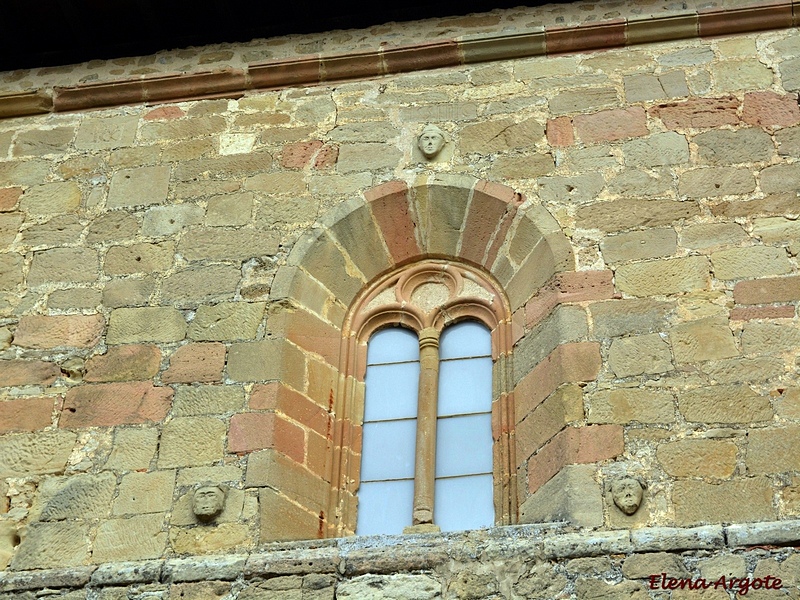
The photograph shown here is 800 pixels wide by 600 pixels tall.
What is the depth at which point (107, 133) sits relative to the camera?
7.82m

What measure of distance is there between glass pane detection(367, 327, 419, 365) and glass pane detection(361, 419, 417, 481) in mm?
386

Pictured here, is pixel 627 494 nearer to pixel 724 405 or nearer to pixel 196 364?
pixel 724 405

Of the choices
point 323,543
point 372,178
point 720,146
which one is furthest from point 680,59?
point 323,543

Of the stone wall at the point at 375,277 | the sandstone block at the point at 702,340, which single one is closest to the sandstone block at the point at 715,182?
the stone wall at the point at 375,277

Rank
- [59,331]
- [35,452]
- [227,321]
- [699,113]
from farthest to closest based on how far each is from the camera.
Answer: [699,113] → [59,331] → [227,321] → [35,452]

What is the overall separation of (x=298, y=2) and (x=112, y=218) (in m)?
1.71

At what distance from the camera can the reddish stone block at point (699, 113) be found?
7148mm

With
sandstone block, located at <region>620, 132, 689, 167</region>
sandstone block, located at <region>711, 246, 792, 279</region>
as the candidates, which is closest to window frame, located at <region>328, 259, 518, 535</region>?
sandstone block, located at <region>620, 132, 689, 167</region>

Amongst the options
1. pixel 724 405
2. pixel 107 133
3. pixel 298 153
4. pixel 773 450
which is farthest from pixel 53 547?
pixel 773 450

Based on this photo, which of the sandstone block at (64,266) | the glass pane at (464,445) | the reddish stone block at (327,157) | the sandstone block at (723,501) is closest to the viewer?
the sandstone block at (723,501)

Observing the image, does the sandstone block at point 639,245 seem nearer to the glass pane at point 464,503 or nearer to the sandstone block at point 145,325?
the glass pane at point 464,503

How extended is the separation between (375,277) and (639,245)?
1406mm

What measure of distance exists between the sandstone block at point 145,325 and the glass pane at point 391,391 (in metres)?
0.96

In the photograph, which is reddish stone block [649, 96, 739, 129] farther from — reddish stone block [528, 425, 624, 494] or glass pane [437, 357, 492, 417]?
reddish stone block [528, 425, 624, 494]
